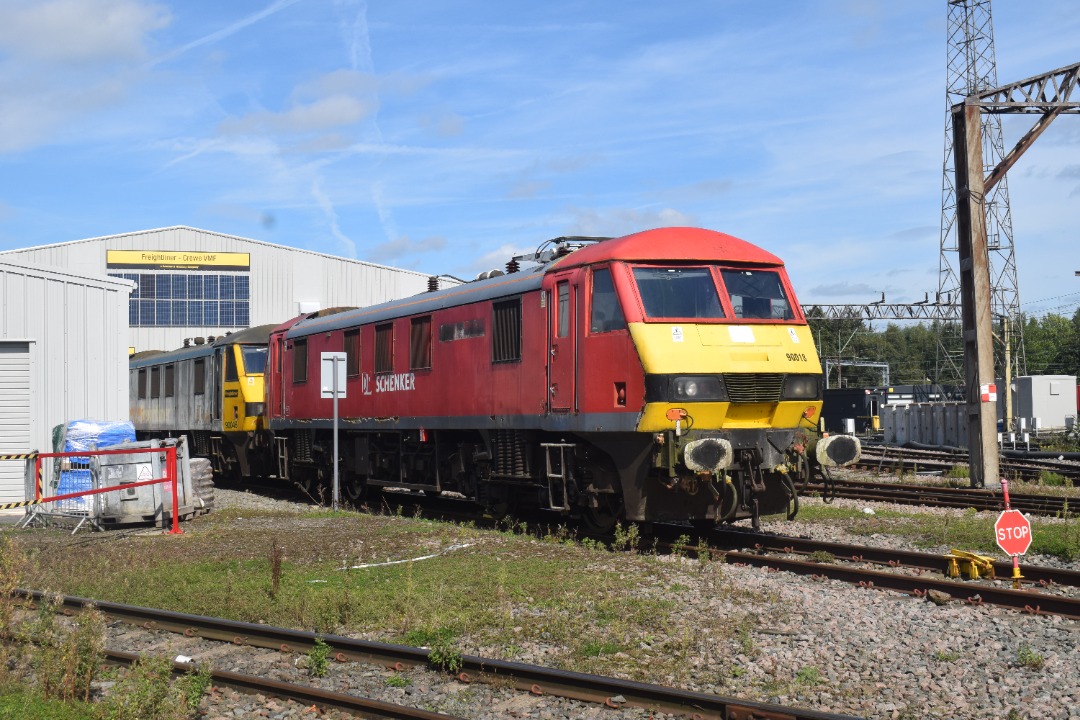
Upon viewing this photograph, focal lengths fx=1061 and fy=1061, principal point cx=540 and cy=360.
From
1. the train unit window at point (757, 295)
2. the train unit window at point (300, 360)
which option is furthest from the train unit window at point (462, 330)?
the train unit window at point (300, 360)

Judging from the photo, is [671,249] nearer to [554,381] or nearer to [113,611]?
[554,381]

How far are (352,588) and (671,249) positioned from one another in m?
5.27

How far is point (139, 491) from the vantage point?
16344 mm

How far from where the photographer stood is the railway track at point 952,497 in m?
15.8

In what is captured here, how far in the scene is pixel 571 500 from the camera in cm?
1334

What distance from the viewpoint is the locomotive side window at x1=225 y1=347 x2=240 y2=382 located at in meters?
24.3

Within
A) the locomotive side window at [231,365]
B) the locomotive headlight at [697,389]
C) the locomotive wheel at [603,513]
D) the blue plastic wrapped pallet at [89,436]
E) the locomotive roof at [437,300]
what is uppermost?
the locomotive roof at [437,300]

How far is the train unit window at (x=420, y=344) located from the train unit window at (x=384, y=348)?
0.79 meters

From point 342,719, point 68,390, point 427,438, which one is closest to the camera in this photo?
point 342,719

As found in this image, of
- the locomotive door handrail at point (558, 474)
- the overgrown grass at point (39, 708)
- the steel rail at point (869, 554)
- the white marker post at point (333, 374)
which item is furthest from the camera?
the white marker post at point (333, 374)

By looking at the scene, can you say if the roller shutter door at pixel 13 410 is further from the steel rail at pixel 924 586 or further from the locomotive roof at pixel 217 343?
the steel rail at pixel 924 586

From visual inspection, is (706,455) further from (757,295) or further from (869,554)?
(757,295)

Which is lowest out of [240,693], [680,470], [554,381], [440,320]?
[240,693]

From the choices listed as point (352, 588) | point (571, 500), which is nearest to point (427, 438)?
point (571, 500)
